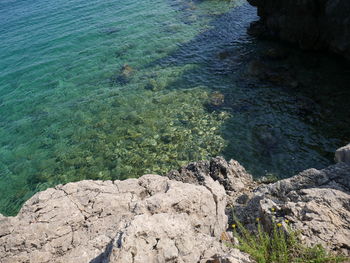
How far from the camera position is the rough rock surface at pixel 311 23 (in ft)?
57.3

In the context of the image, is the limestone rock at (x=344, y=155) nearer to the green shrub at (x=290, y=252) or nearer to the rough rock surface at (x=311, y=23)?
the green shrub at (x=290, y=252)

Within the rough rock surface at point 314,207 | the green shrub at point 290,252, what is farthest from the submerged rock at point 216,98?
the green shrub at point 290,252

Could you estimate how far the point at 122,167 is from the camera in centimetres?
1458

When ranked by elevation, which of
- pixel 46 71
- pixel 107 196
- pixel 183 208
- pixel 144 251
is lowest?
pixel 46 71

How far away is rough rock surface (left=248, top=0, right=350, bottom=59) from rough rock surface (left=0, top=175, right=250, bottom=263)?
1452 cm

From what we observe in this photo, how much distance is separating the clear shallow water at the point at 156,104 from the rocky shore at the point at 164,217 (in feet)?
12.3

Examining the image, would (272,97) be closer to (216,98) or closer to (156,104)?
(216,98)

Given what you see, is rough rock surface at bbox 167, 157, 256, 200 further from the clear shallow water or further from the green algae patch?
the green algae patch

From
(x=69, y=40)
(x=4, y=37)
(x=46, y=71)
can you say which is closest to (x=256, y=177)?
(x=46, y=71)

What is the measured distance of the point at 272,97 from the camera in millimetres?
16875

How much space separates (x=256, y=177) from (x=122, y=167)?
22.1 feet

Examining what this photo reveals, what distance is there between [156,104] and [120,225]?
38.2ft

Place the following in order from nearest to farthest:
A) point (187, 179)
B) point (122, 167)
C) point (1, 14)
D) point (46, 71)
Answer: point (187, 179) → point (122, 167) → point (46, 71) → point (1, 14)

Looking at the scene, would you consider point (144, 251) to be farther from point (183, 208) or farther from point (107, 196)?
point (107, 196)
